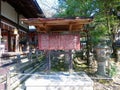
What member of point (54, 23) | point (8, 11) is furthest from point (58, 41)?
point (8, 11)

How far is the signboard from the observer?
24.3ft

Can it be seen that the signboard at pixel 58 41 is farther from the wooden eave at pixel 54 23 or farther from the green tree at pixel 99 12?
the green tree at pixel 99 12

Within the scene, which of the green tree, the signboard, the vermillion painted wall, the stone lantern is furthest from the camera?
the green tree

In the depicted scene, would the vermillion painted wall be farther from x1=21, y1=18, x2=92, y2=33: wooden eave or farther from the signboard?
the signboard

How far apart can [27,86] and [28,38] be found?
10657mm

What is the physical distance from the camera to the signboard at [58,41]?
24.3ft

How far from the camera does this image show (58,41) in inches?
293

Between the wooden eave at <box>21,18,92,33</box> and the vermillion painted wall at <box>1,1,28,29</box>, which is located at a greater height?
the vermillion painted wall at <box>1,1,28,29</box>

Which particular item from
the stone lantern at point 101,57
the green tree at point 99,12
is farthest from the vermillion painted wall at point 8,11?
the stone lantern at point 101,57

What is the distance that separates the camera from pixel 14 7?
1193 cm

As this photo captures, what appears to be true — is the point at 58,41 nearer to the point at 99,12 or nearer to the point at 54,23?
the point at 54,23

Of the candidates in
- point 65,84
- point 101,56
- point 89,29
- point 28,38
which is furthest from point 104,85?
point 28,38

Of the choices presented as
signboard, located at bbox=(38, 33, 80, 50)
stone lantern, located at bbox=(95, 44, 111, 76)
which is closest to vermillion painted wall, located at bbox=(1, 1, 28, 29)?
signboard, located at bbox=(38, 33, 80, 50)

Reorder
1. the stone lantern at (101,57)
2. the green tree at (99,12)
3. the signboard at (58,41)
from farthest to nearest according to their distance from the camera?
the green tree at (99,12) < the stone lantern at (101,57) < the signboard at (58,41)
